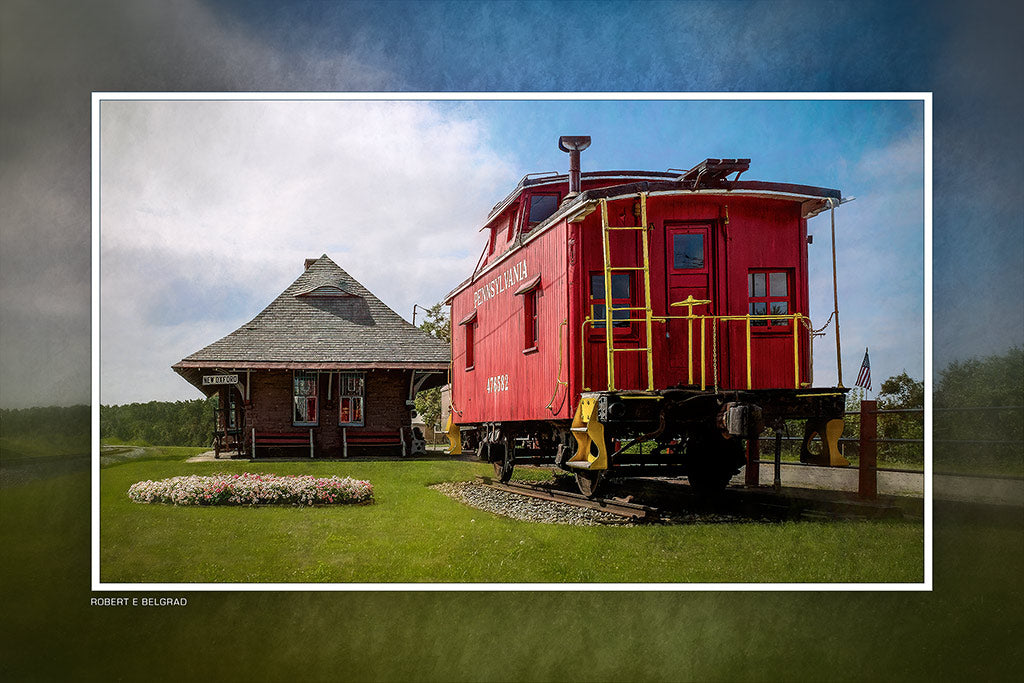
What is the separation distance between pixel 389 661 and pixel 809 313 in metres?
4.08

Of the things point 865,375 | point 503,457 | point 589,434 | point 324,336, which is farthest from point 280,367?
point 865,375

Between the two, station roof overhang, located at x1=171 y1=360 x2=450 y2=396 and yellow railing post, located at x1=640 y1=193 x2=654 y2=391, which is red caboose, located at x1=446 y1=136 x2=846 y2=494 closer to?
yellow railing post, located at x1=640 y1=193 x2=654 y2=391

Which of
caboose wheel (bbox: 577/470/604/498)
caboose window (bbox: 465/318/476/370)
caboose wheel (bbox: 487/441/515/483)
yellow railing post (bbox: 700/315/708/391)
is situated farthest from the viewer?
caboose window (bbox: 465/318/476/370)

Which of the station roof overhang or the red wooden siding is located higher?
the red wooden siding

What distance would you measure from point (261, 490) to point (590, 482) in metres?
2.82

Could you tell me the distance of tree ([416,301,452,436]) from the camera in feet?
27.7

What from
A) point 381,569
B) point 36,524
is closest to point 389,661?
point 381,569

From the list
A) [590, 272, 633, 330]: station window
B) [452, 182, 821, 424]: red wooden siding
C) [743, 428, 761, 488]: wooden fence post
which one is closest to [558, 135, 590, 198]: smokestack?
[452, 182, 821, 424]: red wooden siding

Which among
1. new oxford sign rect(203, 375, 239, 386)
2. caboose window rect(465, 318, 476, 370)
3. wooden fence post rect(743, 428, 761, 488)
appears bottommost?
wooden fence post rect(743, 428, 761, 488)

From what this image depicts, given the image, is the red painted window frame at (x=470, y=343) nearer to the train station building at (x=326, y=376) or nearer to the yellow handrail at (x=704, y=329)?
the train station building at (x=326, y=376)

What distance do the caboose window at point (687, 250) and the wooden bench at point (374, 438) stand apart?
18.9 feet

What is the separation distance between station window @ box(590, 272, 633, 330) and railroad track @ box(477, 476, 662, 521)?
1431mm

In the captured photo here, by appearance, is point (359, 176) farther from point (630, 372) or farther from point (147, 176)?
point (630, 372)

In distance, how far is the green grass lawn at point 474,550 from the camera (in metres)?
5.37
